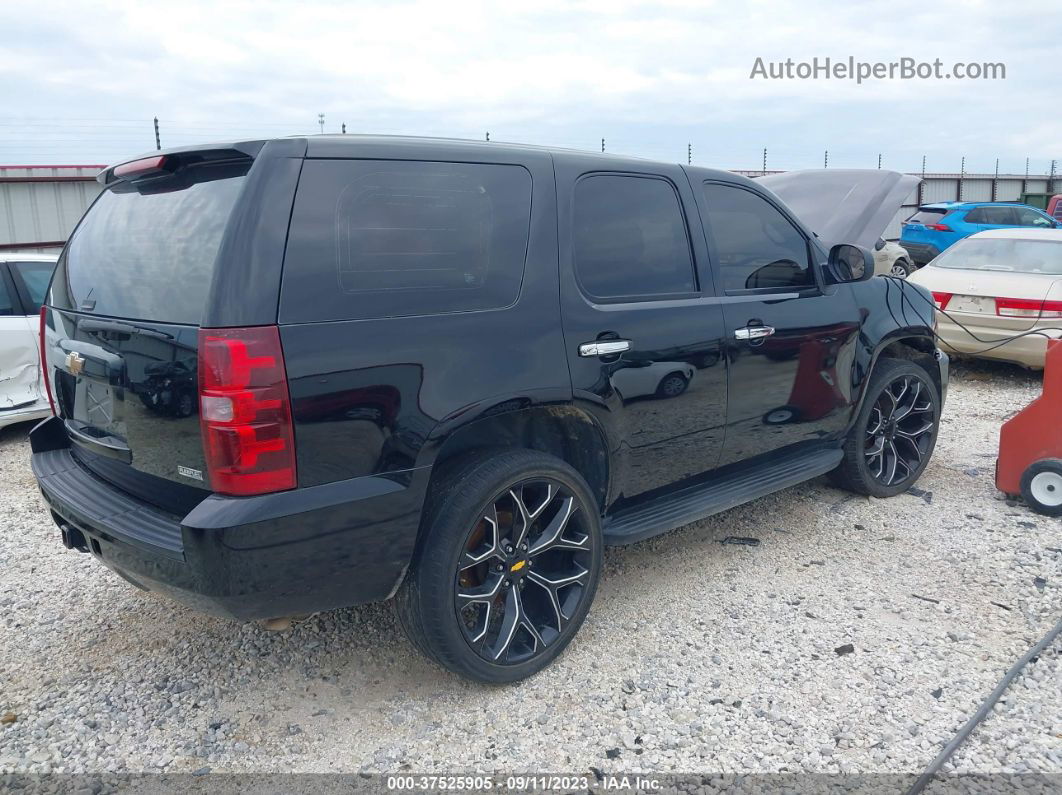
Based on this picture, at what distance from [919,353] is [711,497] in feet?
7.17

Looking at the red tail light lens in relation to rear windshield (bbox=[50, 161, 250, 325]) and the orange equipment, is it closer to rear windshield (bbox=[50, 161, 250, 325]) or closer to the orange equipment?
rear windshield (bbox=[50, 161, 250, 325])

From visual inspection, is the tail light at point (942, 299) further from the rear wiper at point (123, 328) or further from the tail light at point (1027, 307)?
the rear wiper at point (123, 328)

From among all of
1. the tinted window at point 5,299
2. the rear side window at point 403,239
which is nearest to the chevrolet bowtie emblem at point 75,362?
the rear side window at point 403,239

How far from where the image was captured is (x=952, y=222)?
16.8 meters

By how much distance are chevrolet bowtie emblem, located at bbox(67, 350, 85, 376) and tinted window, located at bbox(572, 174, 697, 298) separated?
1.77 metres

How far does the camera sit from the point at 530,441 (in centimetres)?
328

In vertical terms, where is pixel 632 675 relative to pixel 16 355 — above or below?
below

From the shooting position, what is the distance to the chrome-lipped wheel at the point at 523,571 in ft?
9.66

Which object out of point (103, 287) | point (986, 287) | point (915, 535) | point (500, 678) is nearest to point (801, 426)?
point (915, 535)

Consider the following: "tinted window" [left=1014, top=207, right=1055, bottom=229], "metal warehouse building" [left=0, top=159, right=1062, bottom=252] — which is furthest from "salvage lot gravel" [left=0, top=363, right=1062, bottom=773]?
"tinted window" [left=1014, top=207, right=1055, bottom=229]

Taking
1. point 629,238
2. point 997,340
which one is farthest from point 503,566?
point 997,340

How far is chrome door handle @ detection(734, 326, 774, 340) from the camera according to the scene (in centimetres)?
373

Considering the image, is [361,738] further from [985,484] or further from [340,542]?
[985,484]

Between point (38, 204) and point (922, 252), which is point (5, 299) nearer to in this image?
point (38, 204)
